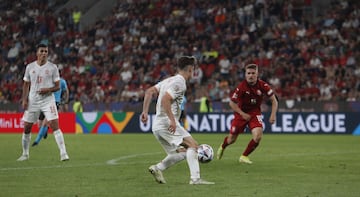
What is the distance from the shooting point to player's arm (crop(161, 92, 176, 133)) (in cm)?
1049

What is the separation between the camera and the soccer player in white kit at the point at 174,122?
420 inches

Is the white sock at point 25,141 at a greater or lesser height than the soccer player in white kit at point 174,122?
lesser

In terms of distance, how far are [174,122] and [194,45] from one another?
86.5 feet

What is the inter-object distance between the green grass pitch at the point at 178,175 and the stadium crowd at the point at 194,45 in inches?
518

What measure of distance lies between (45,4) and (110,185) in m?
32.4

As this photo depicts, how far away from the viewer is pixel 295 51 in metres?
33.2

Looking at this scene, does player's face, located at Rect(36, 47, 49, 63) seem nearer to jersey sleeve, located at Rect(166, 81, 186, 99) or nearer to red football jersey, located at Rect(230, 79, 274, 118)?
red football jersey, located at Rect(230, 79, 274, 118)

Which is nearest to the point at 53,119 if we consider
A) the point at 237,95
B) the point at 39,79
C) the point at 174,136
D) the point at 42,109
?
the point at 42,109

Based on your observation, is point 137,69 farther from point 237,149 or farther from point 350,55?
point 237,149

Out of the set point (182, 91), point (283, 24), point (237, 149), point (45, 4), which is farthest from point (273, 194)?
point (45, 4)

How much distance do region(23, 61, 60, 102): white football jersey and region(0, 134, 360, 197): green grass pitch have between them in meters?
1.43

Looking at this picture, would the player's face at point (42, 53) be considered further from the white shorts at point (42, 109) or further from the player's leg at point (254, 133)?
the player's leg at point (254, 133)

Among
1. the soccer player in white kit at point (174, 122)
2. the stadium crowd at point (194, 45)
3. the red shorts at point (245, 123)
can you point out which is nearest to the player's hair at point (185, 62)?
the soccer player in white kit at point (174, 122)

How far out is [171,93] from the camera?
10664mm
